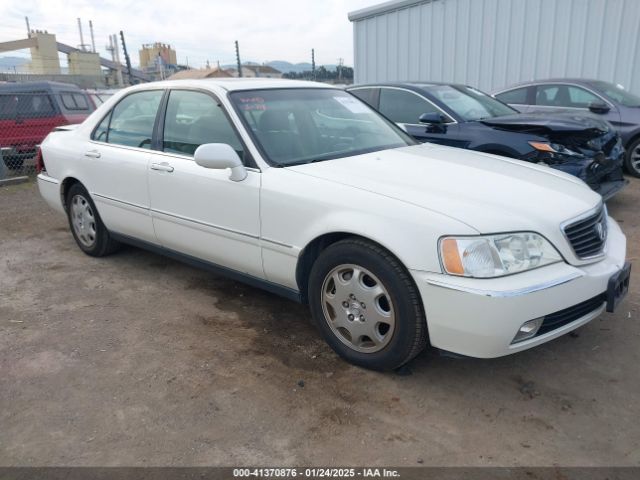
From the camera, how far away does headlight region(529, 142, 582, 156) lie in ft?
18.2

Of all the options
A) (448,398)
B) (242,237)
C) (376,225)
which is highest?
(376,225)

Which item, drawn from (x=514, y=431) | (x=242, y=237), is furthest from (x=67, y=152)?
(x=514, y=431)

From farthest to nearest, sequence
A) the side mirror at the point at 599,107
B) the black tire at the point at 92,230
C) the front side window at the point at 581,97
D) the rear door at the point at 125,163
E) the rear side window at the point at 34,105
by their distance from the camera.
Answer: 1. the rear side window at the point at 34,105
2. the front side window at the point at 581,97
3. the side mirror at the point at 599,107
4. the black tire at the point at 92,230
5. the rear door at the point at 125,163

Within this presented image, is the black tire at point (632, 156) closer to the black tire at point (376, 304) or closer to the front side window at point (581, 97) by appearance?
the front side window at point (581, 97)

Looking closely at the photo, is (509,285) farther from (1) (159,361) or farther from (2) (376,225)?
(1) (159,361)

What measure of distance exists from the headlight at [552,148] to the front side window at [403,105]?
1285mm

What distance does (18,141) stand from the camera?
397 inches

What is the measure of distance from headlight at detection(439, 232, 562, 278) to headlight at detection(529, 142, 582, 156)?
10.7ft

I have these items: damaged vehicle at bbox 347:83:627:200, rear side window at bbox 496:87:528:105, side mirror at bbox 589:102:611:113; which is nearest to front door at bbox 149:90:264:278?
damaged vehicle at bbox 347:83:627:200

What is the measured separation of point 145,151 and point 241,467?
2650 millimetres

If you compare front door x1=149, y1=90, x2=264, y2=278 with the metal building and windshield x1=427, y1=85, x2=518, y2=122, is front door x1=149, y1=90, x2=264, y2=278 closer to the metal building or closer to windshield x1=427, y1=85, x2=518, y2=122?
windshield x1=427, y1=85, x2=518, y2=122

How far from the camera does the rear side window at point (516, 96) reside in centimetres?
889

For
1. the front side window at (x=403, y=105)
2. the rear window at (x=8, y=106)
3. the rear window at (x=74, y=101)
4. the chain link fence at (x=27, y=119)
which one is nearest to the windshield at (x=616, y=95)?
the front side window at (x=403, y=105)

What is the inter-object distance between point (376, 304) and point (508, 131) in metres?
3.71
